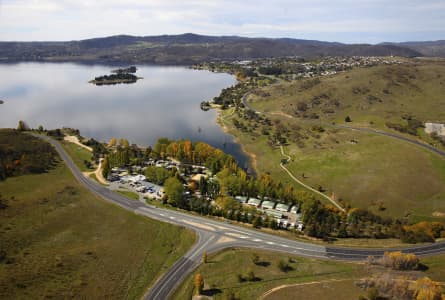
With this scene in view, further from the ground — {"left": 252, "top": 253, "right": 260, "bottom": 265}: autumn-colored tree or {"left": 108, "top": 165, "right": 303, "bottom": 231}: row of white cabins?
{"left": 252, "top": 253, "right": 260, "bottom": 265}: autumn-colored tree

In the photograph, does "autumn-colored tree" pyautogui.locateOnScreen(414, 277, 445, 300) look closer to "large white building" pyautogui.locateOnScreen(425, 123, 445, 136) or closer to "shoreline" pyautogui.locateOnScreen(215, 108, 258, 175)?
"shoreline" pyautogui.locateOnScreen(215, 108, 258, 175)

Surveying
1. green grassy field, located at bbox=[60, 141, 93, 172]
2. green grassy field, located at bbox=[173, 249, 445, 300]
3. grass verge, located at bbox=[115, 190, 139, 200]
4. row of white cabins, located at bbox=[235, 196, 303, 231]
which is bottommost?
row of white cabins, located at bbox=[235, 196, 303, 231]

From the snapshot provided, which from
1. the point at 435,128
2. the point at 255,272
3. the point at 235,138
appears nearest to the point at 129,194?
the point at 255,272

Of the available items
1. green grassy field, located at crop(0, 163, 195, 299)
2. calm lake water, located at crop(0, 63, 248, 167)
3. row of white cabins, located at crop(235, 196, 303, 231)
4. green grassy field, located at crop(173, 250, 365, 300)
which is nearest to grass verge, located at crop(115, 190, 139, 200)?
green grassy field, located at crop(0, 163, 195, 299)

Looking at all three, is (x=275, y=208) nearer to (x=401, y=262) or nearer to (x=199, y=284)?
(x=401, y=262)

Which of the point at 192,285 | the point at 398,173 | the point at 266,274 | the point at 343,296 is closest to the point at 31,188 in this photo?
the point at 192,285

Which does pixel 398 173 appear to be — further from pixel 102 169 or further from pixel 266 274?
pixel 102 169
